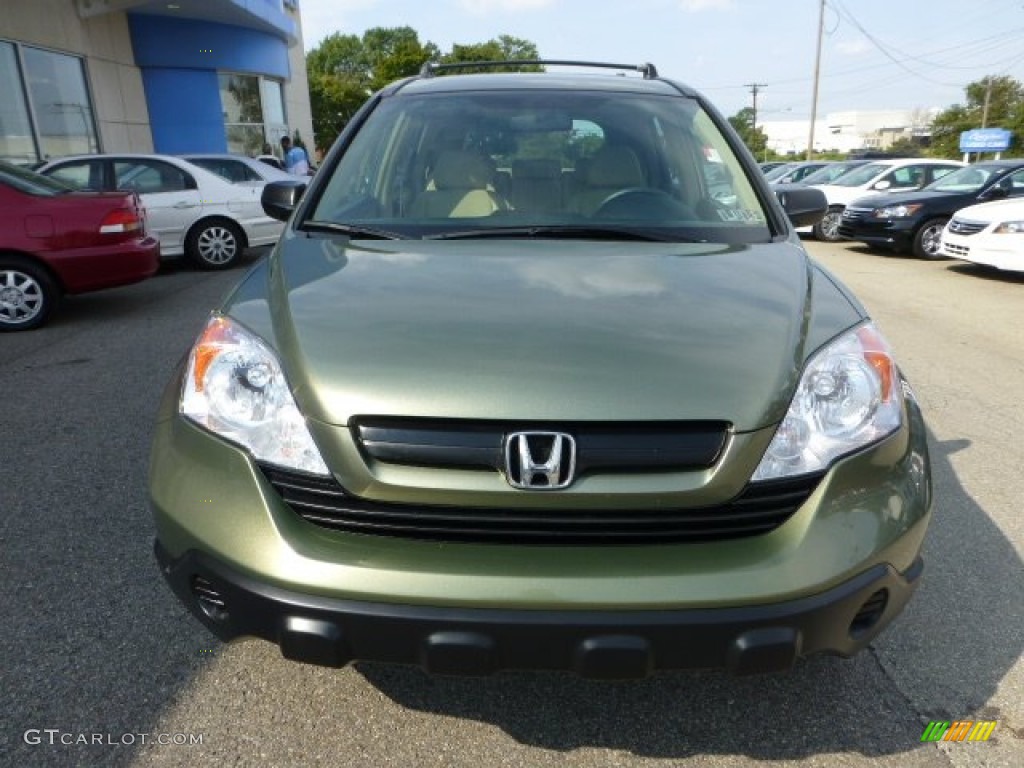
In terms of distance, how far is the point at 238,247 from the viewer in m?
9.59

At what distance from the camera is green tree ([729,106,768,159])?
259 ft

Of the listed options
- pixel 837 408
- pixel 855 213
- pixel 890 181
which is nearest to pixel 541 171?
pixel 837 408

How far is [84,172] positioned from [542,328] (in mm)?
9039

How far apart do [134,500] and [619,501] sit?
94.7 inches

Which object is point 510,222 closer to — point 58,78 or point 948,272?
point 948,272

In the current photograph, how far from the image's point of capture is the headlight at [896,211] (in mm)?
11484

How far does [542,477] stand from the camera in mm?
1524

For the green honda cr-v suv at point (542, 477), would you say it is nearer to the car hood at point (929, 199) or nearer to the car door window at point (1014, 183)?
the car hood at point (929, 199)

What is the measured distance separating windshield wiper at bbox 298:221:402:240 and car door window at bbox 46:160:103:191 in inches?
303

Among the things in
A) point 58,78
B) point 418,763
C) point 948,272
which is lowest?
point 948,272

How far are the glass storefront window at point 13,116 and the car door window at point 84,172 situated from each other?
14.1 ft

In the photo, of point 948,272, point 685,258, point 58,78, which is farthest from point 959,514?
point 58,78

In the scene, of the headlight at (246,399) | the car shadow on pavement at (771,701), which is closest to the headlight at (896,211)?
the car shadow on pavement at (771,701)

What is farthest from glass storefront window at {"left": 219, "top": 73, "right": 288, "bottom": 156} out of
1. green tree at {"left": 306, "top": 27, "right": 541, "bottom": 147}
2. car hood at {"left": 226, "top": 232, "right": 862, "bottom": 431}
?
green tree at {"left": 306, "top": 27, "right": 541, "bottom": 147}
